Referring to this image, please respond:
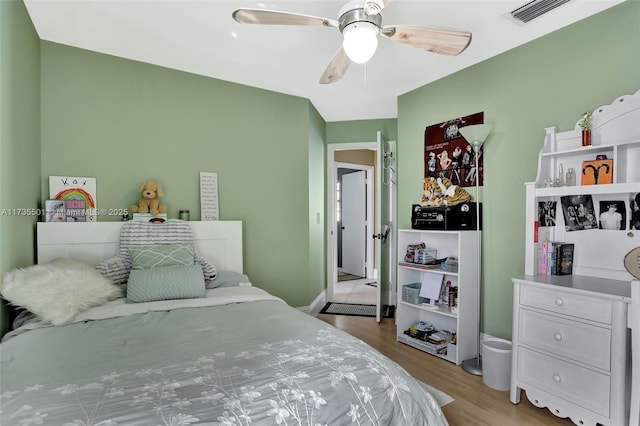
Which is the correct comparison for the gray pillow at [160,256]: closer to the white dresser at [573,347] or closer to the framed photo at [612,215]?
the white dresser at [573,347]

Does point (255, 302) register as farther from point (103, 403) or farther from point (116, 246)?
point (116, 246)

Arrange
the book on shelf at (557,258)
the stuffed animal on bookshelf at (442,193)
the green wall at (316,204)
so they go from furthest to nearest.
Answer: the green wall at (316,204) → the stuffed animal on bookshelf at (442,193) → the book on shelf at (557,258)

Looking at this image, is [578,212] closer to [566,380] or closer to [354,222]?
[566,380]

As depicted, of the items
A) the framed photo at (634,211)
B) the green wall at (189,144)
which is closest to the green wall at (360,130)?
the green wall at (189,144)

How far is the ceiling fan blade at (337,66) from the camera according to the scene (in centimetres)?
198

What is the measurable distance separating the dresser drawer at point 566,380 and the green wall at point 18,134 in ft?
9.93

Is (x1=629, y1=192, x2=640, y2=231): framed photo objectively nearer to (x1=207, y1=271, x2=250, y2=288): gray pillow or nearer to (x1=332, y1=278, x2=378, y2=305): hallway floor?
(x1=207, y1=271, x2=250, y2=288): gray pillow

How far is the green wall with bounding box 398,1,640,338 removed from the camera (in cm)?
A: 205

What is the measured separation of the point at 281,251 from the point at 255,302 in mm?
1511

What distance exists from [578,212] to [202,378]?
2.47m

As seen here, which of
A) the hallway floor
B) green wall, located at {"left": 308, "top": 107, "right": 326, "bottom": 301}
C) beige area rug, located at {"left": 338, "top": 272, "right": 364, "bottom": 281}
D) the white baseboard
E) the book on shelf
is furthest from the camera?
beige area rug, located at {"left": 338, "top": 272, "right": 364, "bottom": 281}

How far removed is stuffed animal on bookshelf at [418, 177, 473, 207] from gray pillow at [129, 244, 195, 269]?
215 centimetres

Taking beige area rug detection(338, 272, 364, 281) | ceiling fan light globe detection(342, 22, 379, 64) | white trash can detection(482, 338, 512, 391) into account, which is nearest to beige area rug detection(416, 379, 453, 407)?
white trash can detection(482, 338, 512, 391)

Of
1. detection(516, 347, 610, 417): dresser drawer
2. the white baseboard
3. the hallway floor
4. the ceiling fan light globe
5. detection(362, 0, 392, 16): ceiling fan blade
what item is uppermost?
detection(362, 0, 392, 16): ceiling fan blade
